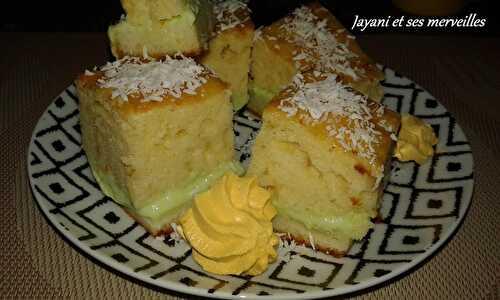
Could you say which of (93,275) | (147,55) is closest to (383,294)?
(93,275)

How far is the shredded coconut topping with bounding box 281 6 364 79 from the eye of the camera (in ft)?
10.0

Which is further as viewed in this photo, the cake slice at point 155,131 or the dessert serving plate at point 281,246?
the cake slice at point 155,131

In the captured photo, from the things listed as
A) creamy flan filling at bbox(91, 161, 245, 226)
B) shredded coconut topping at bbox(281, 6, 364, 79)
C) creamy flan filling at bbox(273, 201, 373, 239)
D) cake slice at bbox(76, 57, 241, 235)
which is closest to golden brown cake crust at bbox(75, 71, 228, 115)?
cake slice at bbox(76, 57, 241, 235)

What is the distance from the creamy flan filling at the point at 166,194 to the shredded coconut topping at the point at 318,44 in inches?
31.5

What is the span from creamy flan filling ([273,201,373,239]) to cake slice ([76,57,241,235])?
17.6 inches

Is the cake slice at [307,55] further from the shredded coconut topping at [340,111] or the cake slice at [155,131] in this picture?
the cake slice at [155,131]

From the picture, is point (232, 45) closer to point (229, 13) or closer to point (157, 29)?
point (229, 13)

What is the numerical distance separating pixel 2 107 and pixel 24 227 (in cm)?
114

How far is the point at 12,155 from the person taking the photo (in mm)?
3000

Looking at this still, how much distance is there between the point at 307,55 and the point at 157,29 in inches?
34.4

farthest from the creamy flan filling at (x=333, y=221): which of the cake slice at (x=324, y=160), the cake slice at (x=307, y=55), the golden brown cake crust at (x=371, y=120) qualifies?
the cake slice at (x=307, y=55)

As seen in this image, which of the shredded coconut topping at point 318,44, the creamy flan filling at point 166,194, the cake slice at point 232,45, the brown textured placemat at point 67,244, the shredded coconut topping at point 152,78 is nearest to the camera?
the brown textured placemat at point 67,244

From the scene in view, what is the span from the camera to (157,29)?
9.25ft

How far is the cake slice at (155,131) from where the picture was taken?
2.41m
